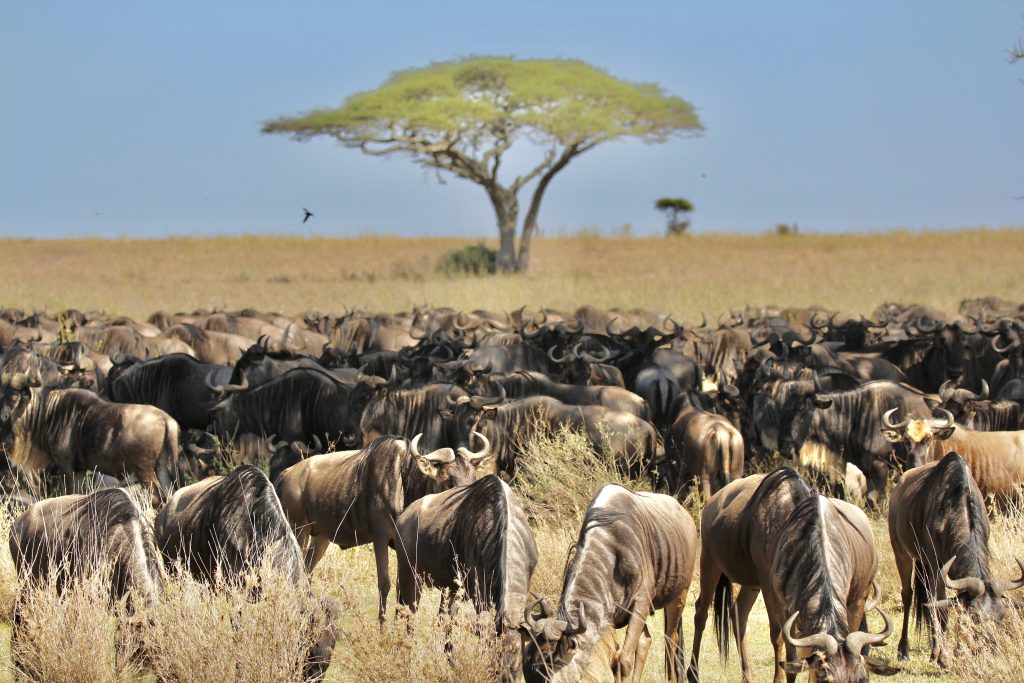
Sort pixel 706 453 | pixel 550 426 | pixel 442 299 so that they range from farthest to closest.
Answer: pixel 442 299
pixel 550 426
pixel 706 453

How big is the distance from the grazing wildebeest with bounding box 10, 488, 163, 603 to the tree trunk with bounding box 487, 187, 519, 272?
31459 mm

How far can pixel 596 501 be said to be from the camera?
18.4 feet

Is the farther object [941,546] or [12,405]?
[12,405]

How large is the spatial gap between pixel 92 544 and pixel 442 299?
25.4m

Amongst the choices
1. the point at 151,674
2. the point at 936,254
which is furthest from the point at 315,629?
the point at 936,254

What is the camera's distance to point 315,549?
7531 mm

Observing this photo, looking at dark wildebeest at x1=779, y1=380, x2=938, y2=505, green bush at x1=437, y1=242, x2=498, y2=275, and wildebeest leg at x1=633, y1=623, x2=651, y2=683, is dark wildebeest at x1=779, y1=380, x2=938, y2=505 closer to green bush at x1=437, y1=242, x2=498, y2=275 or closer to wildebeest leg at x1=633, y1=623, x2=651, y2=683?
wildebeest leg at x1=633, y1=623, x2=651, y2=683

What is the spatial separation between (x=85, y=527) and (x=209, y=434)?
202 inches

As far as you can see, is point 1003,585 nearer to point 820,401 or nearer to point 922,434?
point 922,434

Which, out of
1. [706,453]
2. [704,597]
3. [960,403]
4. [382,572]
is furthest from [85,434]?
[960,403]

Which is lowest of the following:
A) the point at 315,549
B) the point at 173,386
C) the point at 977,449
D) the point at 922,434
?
the point at 315,549

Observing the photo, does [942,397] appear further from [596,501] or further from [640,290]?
[640,290]

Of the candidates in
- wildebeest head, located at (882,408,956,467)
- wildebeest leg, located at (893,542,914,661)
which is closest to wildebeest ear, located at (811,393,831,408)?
wildebeest head, located at (882,408,956,467)

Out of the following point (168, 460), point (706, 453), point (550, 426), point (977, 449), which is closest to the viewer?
point (977, 449)
